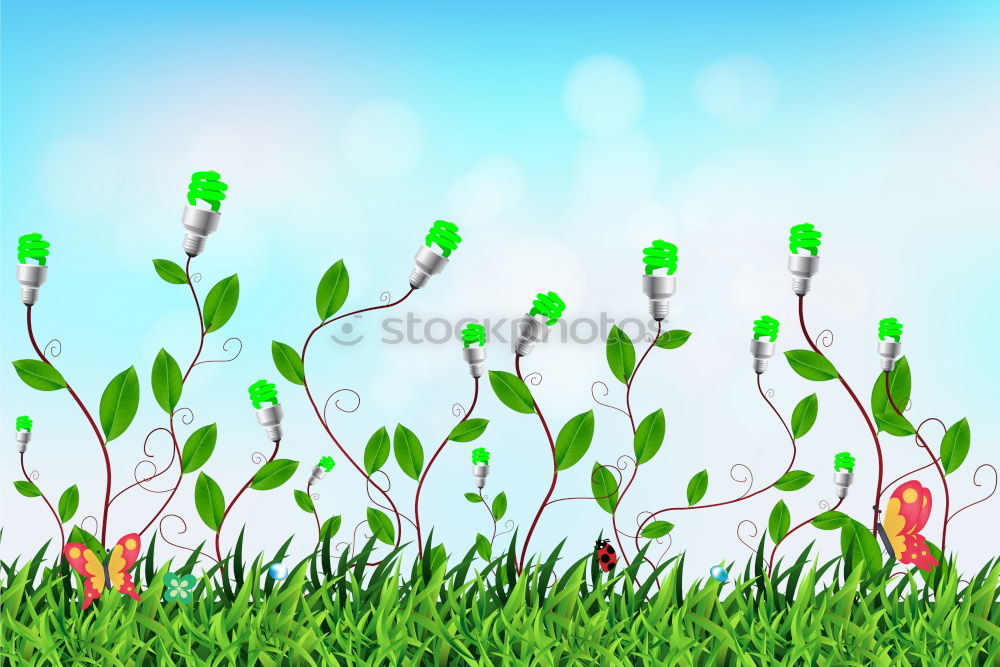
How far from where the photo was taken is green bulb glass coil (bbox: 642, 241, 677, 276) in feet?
9.48

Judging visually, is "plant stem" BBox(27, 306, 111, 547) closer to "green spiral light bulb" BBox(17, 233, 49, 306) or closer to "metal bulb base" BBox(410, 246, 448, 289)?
"green spiral light bulb" BBox(17, 233, 49, 306)

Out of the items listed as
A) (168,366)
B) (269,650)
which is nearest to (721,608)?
(269,650)

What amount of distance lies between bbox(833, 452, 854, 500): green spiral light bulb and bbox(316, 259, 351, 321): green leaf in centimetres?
173

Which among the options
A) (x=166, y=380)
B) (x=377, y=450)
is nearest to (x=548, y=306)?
(x=377, y=450)

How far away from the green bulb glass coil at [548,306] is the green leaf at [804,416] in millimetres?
902

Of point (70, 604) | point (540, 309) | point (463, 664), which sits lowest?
point (70, 604)

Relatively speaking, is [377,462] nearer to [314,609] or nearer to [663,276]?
[314,609]

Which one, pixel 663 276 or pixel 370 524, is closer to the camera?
pixel 663 276

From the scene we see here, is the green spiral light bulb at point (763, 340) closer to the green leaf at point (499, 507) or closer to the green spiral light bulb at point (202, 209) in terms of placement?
the green leaf at point (499, 507)

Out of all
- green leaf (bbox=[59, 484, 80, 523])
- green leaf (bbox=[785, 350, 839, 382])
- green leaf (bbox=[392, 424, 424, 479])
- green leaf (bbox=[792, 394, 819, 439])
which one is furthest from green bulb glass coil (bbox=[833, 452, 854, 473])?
green leaf (bbox=[59, 484, 80, 523])

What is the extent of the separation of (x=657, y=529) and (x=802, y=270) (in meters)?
0.96

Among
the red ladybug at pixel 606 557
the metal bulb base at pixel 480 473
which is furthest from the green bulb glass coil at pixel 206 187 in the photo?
the red ladybug at pixel 606 557

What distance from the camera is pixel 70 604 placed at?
9.87 ft

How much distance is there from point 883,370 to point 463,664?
5.41ft
